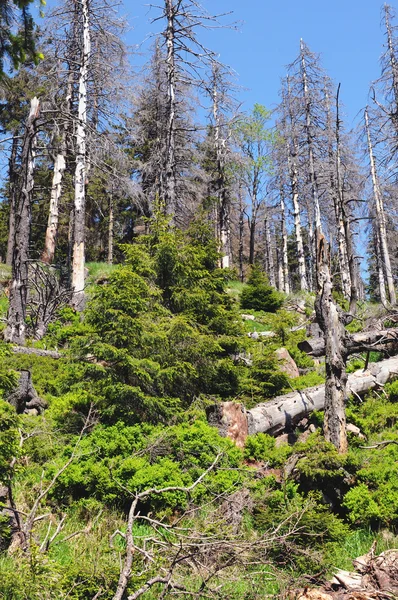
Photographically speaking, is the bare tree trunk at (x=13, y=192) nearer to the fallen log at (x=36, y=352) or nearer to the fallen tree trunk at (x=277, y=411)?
the fallen log at (x=36, y=352)

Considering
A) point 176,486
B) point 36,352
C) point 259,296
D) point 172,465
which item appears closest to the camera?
point 176,486

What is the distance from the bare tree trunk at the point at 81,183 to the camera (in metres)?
15.0

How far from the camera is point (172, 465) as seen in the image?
20.0 ft

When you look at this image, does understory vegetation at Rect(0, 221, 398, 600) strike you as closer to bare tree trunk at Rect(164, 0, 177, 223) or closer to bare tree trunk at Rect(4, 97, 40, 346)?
bare tree trunk at Rect(4, 97, 40, 346)

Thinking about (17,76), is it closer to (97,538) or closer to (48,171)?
(48,171)

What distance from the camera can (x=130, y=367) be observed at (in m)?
7.11

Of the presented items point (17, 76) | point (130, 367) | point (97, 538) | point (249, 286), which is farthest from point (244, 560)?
point (17, 76)

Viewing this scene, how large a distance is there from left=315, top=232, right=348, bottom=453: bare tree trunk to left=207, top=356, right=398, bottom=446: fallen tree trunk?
1.02 metres

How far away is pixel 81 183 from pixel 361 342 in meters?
11.2

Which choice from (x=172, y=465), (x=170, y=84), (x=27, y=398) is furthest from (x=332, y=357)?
(x=170, y=84)

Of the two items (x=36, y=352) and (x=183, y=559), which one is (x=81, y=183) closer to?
(x=36, y=352)

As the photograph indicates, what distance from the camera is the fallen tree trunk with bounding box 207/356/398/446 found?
7727 millimetres

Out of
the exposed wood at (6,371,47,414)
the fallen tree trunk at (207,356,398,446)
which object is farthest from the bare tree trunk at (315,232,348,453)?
the exposed wood at (6,371,47,414)

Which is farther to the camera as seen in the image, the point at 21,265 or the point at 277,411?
the point at 21,265
